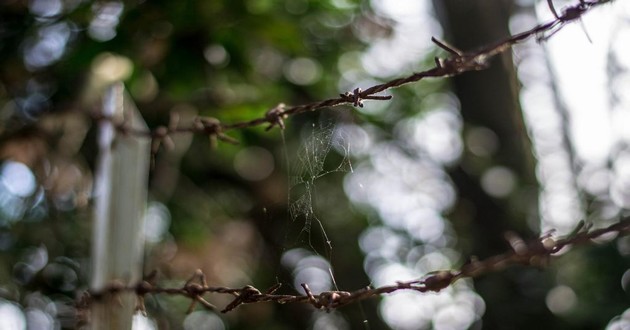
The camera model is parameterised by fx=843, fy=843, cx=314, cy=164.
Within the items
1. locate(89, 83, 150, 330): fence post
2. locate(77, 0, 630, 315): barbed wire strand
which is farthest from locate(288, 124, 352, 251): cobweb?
locate(89, 83, 150, 330): fence post

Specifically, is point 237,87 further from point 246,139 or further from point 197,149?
point 197,149

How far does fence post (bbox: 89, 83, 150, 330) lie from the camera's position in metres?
1.87

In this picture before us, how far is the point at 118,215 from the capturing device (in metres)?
2.00

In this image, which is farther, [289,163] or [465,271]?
[289,163]

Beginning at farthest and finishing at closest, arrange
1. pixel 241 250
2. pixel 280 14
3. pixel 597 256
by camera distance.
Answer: pixel 241 250 → pixel 597 256 → pixel 280 14

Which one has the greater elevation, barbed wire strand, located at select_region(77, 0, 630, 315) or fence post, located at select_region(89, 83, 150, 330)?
barbed wire strand, located at select_region(77, 0, 630, 315)

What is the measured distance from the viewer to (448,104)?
4703mm

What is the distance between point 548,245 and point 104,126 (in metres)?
1.30

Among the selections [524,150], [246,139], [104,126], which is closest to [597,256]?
[524,150]

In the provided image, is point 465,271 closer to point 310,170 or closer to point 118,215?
point 310,170

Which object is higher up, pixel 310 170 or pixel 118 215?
pixel 310 170

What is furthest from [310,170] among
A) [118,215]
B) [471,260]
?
[118,215]

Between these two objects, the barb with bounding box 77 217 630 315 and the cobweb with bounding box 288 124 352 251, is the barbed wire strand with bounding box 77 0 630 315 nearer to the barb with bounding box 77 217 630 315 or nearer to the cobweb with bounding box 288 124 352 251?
the barb with bounding box 77 217 630 315

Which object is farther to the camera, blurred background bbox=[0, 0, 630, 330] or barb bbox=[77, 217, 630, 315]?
blurred background bbox=[0, 0, 630, 330]
